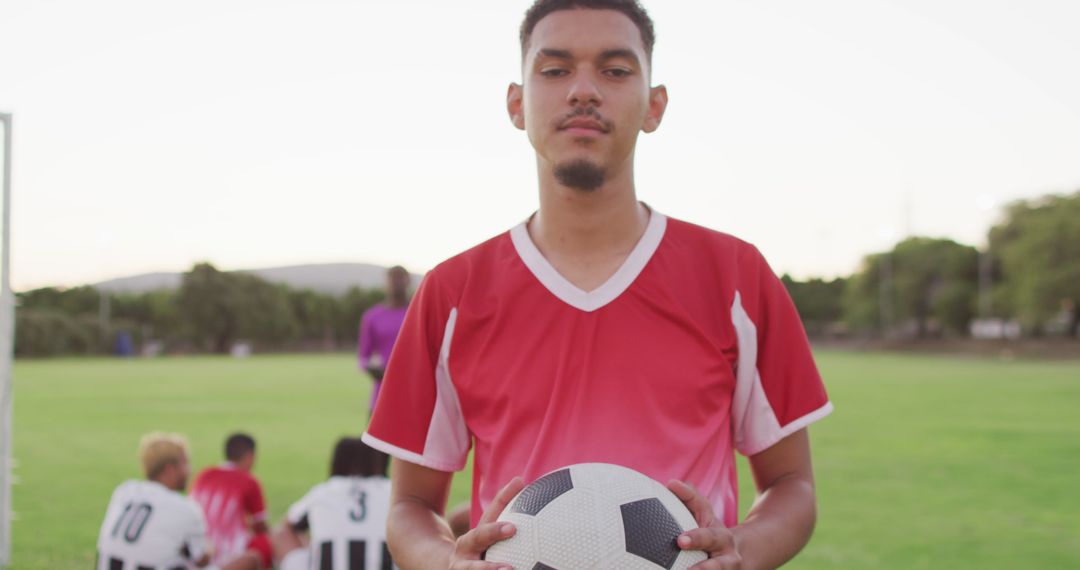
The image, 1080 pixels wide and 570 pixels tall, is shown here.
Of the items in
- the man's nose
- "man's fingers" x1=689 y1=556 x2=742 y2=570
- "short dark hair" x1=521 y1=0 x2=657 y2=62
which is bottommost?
"man's fingers" x1=689 y1=556 x2=742 y2=570

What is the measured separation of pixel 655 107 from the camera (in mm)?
2381

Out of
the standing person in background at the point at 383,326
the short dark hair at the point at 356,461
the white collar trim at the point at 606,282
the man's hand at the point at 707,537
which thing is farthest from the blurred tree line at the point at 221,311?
the man's hand at the point at 707,537

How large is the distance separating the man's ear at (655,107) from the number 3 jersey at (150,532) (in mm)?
4383

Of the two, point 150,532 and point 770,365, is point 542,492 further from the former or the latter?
point 150,532

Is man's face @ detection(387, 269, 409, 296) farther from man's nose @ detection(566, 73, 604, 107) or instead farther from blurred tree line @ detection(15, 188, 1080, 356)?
blurred tree line @ detection(15, 188, 1080, 356)

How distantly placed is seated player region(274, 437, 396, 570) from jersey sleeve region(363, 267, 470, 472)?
293cm

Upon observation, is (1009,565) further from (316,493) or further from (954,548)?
(316,493)

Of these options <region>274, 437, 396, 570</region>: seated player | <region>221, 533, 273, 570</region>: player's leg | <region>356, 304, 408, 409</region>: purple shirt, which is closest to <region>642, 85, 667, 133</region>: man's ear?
<region>274, 437, 396, 570</region>: seated player

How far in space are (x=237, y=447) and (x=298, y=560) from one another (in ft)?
5.76

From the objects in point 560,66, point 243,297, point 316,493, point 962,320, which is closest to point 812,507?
point 560,66

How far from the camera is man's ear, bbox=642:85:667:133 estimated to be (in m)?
2.35

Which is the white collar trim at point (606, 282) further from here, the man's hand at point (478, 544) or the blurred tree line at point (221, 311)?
the blurred tree line at point (221, 311)

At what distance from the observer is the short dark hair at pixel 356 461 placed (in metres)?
5.66

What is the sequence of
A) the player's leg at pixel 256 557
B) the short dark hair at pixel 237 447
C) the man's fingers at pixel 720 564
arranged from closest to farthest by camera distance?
the man's fingers at pixel 720 564
the player's leg at pixel 256 557
the short dark hair at pixel 237 447
